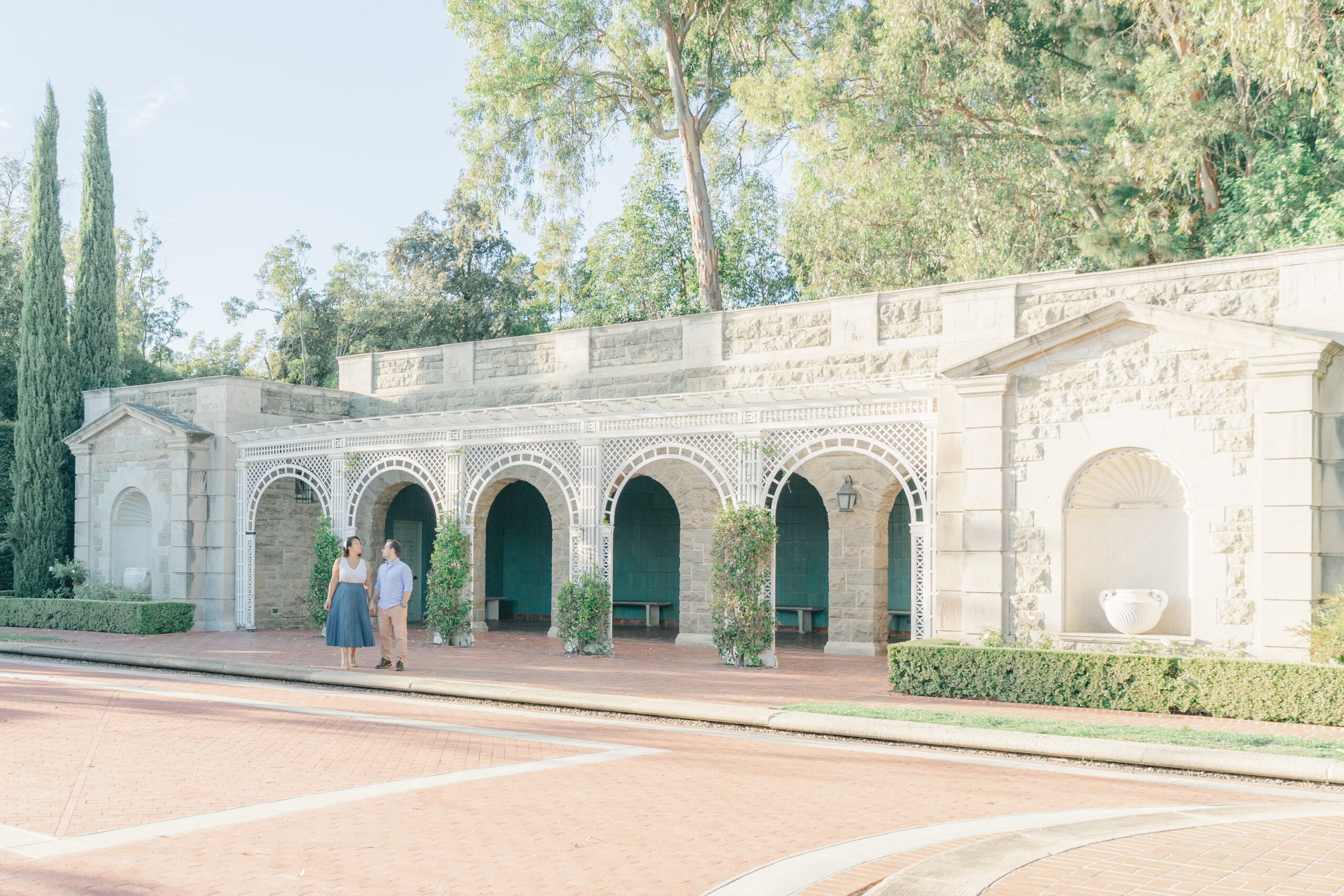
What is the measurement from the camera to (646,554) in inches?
923

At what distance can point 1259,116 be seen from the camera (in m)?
20.1

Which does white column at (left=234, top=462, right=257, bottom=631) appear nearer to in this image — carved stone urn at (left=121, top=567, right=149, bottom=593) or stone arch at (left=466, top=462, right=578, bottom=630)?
carved stone urn at (left=121, top=567, right=149, bottom=593)

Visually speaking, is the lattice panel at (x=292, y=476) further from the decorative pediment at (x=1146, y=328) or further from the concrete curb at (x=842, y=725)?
the decorative pediment at (x=1146, y=328)

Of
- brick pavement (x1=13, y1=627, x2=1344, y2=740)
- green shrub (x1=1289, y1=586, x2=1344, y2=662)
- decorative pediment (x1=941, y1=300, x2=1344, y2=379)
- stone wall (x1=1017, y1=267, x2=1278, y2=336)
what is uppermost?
stone wall (x1=1017, y1=267, x2=1278, y2=336)

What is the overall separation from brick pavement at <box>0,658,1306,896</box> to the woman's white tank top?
3.93m

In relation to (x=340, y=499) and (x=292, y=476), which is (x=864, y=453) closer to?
(x=340, y=499)

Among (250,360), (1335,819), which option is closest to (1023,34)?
(1335,819)

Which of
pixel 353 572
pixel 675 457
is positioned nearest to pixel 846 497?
pixel 675 457

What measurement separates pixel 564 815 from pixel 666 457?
33.9ft

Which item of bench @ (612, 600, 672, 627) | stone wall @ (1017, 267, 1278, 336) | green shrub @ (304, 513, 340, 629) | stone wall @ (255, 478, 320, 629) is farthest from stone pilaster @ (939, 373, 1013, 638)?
stone wall @ (255, 478, 320, 629)

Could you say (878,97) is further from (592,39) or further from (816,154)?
(592,39)

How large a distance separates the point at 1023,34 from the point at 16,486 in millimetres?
22536

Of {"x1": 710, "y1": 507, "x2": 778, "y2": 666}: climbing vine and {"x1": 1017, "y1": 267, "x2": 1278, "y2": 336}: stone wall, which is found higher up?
{"x1": 1017, "y1": 267, "x2": 1278, "y2": 336}: stone wall

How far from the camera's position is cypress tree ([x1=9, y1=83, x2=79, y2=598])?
22.9 meters
